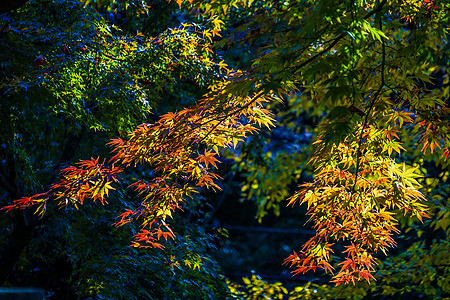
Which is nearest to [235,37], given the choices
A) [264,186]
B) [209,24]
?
[209,24]

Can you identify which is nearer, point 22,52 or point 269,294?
point 22,52

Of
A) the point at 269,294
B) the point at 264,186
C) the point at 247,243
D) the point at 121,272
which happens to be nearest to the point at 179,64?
the point at 121,272

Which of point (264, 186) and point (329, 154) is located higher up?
point (264, 186)

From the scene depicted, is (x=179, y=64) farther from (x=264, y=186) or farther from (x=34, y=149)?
(x=264, y=186)

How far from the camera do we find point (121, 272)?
4.49 m

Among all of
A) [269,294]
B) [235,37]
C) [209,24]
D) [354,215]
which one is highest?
[209,24]

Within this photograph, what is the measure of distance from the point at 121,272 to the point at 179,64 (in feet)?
6.14

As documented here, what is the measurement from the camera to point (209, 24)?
208 inches

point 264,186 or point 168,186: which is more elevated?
point 264,186

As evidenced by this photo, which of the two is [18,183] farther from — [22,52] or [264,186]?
[264,186]

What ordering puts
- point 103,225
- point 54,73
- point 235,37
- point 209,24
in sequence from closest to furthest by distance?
point 235,37 → point 54,73 → point 103,225 → point 209,24

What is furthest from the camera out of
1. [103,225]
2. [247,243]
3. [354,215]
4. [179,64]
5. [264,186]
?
[247,243]

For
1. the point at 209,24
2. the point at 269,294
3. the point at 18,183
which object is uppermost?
the point at 209,24

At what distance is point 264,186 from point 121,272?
4591 millimetres
